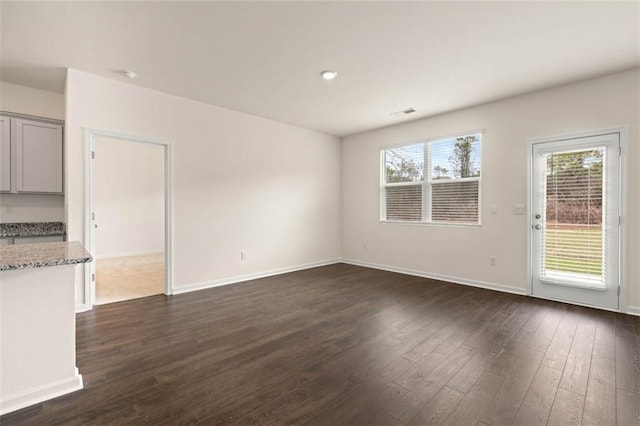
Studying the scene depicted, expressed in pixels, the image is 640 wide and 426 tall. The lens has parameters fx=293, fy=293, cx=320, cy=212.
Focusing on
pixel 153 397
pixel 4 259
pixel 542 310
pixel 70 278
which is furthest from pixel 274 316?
pixel 542 310

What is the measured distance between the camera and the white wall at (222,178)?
136 inches

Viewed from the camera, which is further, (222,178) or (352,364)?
(222,178)

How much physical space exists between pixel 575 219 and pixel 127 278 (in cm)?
665

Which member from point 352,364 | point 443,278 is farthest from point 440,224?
point 352,364

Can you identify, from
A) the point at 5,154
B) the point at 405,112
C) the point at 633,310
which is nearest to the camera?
the point at 633,310

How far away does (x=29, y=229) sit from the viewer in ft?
12.1

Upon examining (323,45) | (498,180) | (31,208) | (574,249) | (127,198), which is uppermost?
(323,45)

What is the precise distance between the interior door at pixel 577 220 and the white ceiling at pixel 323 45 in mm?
916

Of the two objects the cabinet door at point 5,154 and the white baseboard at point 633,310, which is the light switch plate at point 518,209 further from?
the cabinet door at point 5,154

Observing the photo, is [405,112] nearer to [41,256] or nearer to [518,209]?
[518,209]

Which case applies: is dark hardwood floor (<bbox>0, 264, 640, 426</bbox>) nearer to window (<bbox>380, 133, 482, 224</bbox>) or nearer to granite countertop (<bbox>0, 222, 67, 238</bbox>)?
granite countertop (<bbox>0, 222, 67, 238</bbox>)

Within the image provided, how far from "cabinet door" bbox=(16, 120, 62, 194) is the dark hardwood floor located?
75.0 inches

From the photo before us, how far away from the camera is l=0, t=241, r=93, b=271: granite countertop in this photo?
161 centimetres

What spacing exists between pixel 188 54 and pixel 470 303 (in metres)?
4.28
